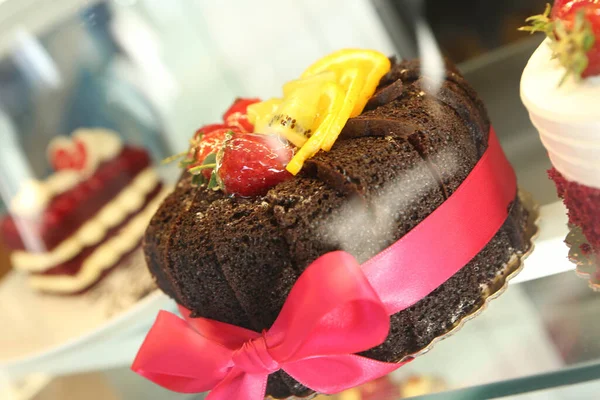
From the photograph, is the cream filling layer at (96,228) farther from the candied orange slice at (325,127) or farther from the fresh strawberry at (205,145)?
the candied orange slice at (325,127)

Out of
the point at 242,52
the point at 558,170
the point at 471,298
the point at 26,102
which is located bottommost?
the point at 471,298

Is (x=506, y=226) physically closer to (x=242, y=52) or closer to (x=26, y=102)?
(x=242, y=52)

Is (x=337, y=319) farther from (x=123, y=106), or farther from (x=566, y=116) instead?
(x=123, y=106)

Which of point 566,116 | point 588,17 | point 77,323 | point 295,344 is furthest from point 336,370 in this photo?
point 77,323

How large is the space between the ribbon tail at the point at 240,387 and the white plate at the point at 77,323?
1.39 feet

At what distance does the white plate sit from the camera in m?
1.45

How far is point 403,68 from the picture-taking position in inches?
43.2

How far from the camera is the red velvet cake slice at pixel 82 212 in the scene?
1.91m

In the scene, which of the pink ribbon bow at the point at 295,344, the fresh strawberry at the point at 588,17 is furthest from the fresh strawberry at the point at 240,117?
the fresh strawberry at the point at 588,17

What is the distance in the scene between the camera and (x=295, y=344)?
0.87 m

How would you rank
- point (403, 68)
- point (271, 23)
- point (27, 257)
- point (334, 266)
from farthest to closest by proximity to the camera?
1. point (27, 257)
2. point (271, 23)
3. point (403, 68)
4. point (334, 266)

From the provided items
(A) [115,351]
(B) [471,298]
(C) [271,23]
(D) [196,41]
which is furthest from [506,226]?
(D) [196,41]

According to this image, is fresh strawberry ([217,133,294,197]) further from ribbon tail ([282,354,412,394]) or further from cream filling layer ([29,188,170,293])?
cream filling layer ([29,188,170,293])

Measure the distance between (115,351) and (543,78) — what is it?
1118 mm
